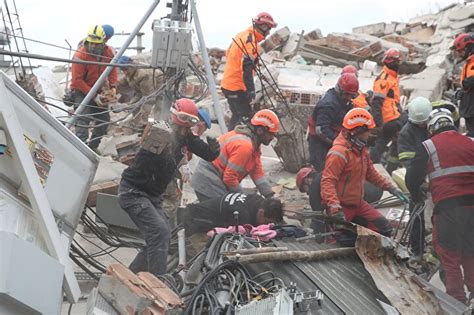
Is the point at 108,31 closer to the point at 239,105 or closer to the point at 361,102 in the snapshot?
the point at 239,105

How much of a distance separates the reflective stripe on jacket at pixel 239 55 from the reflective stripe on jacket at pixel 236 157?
8.55 ft

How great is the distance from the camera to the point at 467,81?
26.3 feet

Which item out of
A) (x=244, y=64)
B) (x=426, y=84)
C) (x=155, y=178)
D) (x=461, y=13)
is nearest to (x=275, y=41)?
(x=461, y=13)

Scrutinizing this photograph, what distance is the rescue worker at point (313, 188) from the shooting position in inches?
281

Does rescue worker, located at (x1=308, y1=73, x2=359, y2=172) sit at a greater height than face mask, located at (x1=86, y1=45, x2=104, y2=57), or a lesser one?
lesser

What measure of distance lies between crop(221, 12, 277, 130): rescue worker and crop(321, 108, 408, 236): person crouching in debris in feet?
10.3

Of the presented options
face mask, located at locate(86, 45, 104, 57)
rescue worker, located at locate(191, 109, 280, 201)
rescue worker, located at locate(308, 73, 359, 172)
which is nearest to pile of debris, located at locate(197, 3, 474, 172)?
rescue worker, located at locate(308, 73, 359, 172)

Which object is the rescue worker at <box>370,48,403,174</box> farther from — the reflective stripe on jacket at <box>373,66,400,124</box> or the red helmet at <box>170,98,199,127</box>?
the red helmet at <box>170,98,199,127</box>

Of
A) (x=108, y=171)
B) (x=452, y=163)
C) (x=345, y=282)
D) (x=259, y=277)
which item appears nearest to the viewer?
(x=259, y=277)

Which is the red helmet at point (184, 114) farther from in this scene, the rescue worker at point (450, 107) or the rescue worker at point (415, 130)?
the rescue worker at point (450, 107)

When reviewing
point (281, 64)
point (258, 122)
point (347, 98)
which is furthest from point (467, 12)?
point (258, 122)

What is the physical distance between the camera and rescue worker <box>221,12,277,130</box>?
9.54 metres

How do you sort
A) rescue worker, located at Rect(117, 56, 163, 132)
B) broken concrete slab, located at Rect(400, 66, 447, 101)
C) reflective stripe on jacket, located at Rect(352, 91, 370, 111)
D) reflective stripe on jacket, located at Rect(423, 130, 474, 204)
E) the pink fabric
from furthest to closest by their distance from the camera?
broken concrete slab, located at Rect(400, 66, 447, 101)
rescue worker, located at Rect(117, 56, 163, 132)
reflective stripe on jacket, located at Rect(352, 91, 370, 111)
reflective stripe on jacket, located at Rect(423, 130, 474, 204)
the pink fabric

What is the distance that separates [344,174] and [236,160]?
109 centimetres
